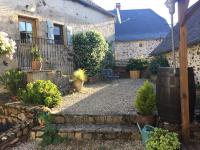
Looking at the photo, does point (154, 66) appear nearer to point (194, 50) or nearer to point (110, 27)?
point (194, 50)

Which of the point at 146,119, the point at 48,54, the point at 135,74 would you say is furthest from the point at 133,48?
the point at 146,119

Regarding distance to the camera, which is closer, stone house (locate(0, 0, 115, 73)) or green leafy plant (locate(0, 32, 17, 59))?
green leafy plant (locate(0, 32, 17, 59))

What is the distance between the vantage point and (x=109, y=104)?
7.59m

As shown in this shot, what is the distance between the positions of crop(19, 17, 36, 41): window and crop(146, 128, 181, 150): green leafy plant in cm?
730

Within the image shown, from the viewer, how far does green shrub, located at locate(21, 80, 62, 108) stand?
23.2ft

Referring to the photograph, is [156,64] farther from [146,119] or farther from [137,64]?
[146,119]

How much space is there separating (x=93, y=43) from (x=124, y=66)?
3967 mm

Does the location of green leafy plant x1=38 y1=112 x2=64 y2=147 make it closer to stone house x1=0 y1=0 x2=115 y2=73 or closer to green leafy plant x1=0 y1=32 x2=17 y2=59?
green leafy plant x1=0 y1=32 x2=17 y2=59

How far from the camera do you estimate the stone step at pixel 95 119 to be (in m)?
6.10

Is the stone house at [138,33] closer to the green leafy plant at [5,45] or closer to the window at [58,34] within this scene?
the window at [58,34]

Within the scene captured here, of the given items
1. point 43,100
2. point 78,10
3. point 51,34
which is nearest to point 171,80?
point 43,100

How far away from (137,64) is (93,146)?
1078 cm

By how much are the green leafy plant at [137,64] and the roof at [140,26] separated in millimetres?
6394

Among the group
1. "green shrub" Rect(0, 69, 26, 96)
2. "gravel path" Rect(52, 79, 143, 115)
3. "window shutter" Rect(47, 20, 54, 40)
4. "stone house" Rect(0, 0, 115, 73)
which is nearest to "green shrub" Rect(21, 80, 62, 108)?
"gravel path" Rect(52, 79, 143, 115)
